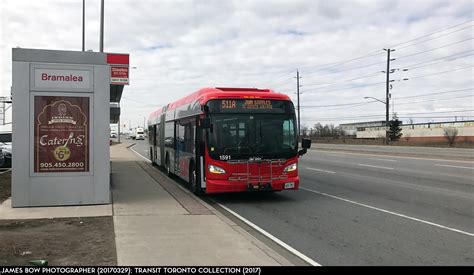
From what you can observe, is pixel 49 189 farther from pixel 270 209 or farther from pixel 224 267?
pixel 224 267

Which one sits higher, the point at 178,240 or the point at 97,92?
the point at 97,92

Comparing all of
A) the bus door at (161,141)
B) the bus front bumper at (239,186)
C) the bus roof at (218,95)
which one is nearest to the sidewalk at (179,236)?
the bus front bumper at (239,186)

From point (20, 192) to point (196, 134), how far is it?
14.3 ft

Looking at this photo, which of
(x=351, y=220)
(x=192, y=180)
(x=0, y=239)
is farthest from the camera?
(x=192, y=180)

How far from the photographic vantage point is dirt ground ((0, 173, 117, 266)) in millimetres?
6078

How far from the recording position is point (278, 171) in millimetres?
11898

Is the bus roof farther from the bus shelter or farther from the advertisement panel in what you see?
the advertisement panel

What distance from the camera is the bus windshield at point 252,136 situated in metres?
11.7

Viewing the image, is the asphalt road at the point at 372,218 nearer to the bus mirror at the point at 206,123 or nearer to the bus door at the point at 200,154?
the bus door at the point at 200,154

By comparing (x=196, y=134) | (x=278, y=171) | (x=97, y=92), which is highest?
(x=97, y=92)

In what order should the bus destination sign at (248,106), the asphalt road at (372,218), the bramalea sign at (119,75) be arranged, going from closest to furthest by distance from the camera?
the asphalt road at (372,218) < the bus destination sign at (248,106) < the bramalea sign at (119,75)

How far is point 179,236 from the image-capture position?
24.6 feet

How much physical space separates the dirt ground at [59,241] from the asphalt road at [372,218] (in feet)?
9.21

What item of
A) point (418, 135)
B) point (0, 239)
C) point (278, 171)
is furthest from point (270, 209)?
point (418, 135)
